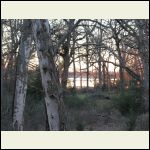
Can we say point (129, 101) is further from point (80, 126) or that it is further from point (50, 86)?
point (50, 86)

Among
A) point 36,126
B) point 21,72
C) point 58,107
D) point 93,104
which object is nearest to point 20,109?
point 21,72

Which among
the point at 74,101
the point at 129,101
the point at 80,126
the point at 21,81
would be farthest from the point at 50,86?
the point at 74,101

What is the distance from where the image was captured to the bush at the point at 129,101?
579 inches

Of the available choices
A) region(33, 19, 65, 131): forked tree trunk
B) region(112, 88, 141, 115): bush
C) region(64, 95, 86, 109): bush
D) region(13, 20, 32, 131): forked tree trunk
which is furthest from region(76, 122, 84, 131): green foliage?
region(33, 19, 65, 131): forked tree trunk

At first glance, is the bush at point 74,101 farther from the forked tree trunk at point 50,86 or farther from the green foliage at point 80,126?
the forked tree trunk at point 50,86

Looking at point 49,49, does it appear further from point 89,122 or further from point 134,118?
point 89,122

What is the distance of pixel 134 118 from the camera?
12.7 m

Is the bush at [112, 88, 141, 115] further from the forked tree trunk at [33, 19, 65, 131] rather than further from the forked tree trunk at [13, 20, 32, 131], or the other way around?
the forked tree trunk at [33, 19, 65, 131]

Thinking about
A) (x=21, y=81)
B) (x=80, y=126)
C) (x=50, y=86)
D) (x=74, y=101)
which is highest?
(x=21, y=81)

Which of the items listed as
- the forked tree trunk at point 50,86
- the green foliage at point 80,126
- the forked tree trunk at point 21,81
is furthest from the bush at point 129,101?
the forked tree trunk at point 50,86

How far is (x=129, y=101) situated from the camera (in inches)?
590

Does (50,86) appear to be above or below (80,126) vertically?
above

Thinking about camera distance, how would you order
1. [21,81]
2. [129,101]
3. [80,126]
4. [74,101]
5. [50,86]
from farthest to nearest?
[74,101]
[129,101]
[80,126]
[21,81]
[50,86]

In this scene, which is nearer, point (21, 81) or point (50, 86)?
point (50, 86)
